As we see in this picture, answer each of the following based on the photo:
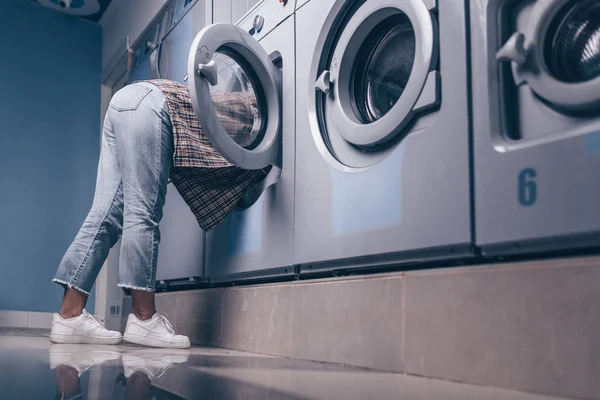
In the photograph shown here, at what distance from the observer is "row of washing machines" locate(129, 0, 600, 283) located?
898mm

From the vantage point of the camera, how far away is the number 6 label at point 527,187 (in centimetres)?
90

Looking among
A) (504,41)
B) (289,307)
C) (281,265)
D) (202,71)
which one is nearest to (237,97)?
(202,71)

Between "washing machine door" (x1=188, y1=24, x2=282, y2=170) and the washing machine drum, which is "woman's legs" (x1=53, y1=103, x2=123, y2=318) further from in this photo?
the washing machine drum

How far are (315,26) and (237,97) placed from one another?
33cm

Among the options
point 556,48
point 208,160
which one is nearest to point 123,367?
point 208,160

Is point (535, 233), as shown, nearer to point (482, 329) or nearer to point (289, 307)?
point (482, 329)

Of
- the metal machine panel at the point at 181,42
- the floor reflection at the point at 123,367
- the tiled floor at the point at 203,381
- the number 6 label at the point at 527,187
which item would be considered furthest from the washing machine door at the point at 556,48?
the metal machine panel at the point at 181,42

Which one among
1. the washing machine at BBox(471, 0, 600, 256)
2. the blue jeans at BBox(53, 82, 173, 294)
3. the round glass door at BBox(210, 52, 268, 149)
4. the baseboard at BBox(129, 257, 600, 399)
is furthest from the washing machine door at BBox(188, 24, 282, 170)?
the washing machine at BBox(471, 0, 600, 256)

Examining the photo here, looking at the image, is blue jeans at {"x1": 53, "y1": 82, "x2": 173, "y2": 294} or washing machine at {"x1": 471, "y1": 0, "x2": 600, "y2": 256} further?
blue jeans at {"x1": 53, "y1": 82, "x2": 173, "y2": 294}

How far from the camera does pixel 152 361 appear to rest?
1.25 m

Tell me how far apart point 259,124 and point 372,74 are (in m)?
0.40

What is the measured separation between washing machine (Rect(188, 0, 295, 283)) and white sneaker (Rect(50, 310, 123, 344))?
393mm

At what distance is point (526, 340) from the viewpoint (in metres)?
0.89

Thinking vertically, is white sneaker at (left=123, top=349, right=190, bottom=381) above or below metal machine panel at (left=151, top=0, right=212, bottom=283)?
below
